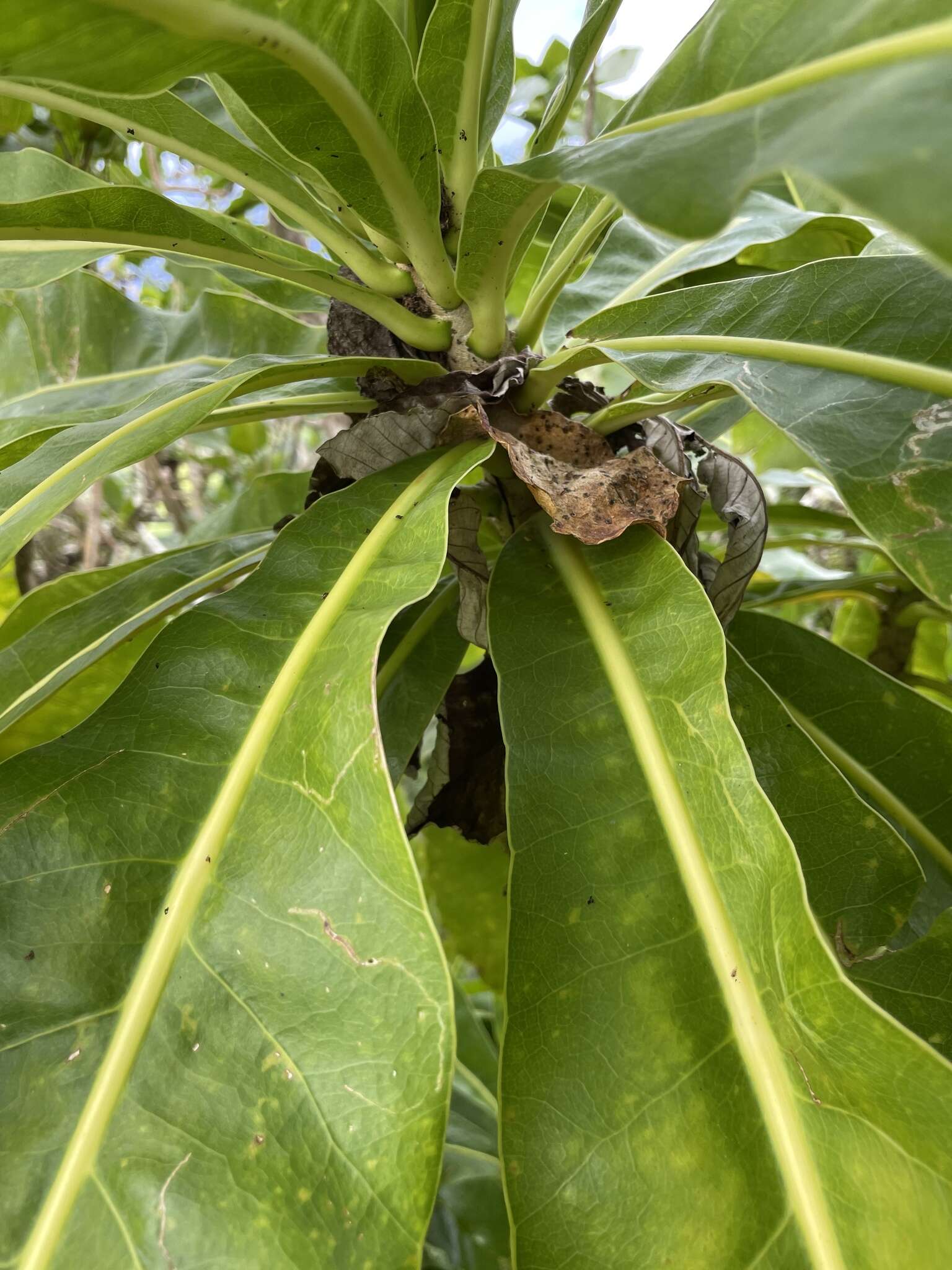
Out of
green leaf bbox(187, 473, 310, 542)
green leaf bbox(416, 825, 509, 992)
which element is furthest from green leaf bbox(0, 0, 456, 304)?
green leaf bbox(416, 825, 509, 992)

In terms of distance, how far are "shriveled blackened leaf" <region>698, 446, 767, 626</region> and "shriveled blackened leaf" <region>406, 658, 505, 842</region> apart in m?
0.20

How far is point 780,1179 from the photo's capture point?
419 millimetres

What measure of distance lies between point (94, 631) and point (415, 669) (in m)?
0.29

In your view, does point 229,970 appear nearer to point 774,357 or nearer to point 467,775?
point 467,775

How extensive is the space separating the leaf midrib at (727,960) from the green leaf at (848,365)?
0.16 meters

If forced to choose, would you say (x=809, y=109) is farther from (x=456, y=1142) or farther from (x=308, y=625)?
(x=456, y=1142)

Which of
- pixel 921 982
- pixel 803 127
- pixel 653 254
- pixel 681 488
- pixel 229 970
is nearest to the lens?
pixel 803 127

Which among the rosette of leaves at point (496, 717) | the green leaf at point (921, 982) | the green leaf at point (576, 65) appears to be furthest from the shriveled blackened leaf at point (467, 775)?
the green leaf at point (576, 65)

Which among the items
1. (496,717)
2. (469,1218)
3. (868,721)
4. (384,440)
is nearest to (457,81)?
(384,440)

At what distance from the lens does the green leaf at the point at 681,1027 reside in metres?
0.41

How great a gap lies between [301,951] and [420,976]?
62 millimetres

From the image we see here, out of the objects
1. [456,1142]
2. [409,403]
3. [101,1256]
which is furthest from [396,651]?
[456,1142]

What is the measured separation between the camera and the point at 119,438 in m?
0.61

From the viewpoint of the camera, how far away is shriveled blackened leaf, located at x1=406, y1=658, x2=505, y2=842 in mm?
755
